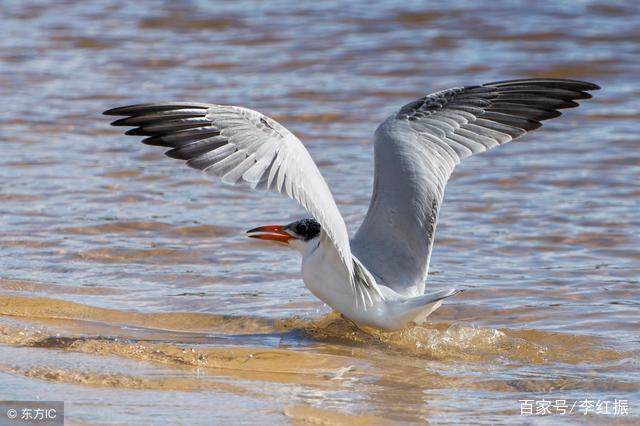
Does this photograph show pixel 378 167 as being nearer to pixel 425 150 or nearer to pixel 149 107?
pixel 425 150

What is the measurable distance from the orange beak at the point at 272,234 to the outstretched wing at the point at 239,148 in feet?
2.64

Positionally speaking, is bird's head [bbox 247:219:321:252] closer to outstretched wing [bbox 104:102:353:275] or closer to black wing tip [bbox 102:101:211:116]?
outstretched wing [bbox 104:102:353:275]

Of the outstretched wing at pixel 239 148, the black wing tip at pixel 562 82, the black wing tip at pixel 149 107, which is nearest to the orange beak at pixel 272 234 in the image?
the outstretched wing at pixel 239 148

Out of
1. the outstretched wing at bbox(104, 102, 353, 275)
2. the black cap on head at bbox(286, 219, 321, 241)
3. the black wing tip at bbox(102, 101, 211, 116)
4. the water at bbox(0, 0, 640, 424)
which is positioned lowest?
the water at bbox(0, 0, 640, 424)

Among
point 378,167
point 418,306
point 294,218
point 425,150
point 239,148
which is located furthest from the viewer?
point 294,218

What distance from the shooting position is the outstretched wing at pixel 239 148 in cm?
545

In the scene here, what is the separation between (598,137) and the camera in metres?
10.3

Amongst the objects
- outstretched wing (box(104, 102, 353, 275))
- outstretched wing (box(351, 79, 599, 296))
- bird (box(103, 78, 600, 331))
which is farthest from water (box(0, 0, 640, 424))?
outstretched wing (box(104, 102, 353, 275))

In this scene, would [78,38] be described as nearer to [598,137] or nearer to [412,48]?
[412,48]

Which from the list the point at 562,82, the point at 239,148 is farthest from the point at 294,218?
the point at 239,148

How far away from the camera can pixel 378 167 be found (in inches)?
260

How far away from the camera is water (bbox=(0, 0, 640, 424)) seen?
508 cm

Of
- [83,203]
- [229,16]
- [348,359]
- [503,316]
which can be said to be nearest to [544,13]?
[229,16]

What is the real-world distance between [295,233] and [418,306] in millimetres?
929
